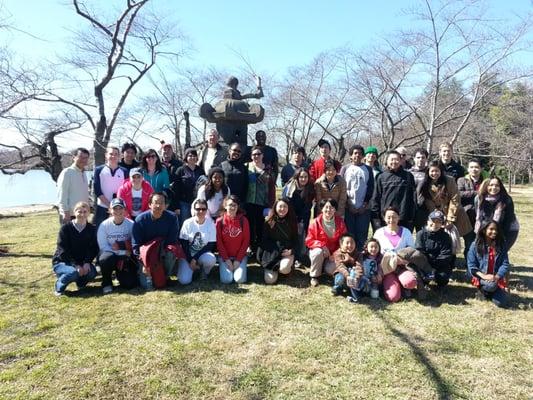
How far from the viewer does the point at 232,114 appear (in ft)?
22.9

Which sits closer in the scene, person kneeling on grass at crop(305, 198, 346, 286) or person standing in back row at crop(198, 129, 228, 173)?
person kneeling on grass at crop(305, 198, 346, 286)

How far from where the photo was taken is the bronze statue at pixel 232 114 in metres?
6.99

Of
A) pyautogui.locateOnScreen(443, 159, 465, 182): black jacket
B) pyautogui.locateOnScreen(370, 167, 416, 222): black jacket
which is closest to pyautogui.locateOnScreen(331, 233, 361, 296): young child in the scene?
pyautogui.locateOnScreen(370, 167, 416, 222): black jacket

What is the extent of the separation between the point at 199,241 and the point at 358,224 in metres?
2.36

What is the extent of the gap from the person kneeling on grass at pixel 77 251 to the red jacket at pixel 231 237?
5.19 feet

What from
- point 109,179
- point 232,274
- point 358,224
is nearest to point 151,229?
point 109,179

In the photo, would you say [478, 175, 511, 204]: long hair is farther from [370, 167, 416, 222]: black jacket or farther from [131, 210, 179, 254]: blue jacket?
[131, 210, 179, 254]: blue jacket

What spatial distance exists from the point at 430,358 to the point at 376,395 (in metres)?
0.74

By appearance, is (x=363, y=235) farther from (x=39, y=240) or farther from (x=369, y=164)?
(x=39, y=240)

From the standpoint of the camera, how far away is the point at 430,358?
121 inches

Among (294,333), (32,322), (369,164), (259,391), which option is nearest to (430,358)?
(294,333)

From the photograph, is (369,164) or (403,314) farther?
(369,164)

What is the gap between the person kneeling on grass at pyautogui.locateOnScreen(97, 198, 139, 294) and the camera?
4.66 m

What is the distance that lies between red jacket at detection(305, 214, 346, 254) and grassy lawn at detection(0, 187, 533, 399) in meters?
0.59
